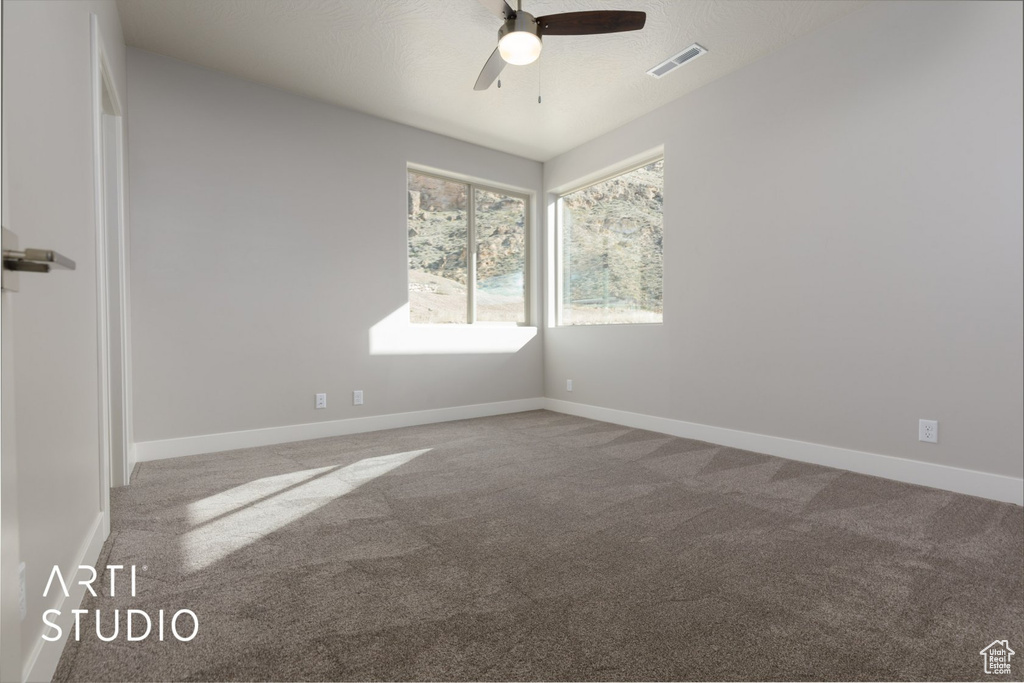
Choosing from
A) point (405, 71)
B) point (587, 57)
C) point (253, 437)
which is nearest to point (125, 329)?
point (253, 437)

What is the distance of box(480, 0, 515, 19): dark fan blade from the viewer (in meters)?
2.31

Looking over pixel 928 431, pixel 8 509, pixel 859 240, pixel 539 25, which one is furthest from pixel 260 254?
pixel 928 431

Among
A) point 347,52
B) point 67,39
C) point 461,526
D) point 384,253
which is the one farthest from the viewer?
point 384,253

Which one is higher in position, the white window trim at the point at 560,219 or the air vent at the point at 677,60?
the air vent at the point at 677,60

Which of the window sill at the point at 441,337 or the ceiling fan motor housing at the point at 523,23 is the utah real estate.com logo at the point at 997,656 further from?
the window sill at the point at 441,337

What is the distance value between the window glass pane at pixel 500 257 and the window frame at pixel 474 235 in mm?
25

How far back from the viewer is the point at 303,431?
3.94 metres

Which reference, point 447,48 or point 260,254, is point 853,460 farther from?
point 260,254

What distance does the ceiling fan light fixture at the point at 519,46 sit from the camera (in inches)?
92.8

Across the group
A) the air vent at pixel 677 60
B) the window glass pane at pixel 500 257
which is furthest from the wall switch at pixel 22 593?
the window glass pane at pixel 500 257

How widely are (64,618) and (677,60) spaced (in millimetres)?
4105

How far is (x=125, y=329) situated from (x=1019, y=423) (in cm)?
466

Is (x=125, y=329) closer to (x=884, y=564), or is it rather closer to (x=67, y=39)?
(x=67, y=39)

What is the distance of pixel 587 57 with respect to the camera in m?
3.38
